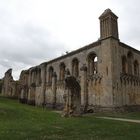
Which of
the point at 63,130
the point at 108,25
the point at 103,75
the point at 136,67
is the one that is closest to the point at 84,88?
the point at 103,75

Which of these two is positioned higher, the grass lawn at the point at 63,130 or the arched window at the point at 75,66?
the arched window at the point at 75,66

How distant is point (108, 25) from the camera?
22172 millimetres

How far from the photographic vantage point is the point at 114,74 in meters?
21.0

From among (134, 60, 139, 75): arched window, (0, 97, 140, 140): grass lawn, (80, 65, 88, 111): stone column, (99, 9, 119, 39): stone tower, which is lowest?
(0, 97, 140, 140): grass lawn

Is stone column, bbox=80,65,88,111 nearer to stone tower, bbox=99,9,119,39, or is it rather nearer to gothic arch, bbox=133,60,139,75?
stone tower, bbox=99,9,119,39

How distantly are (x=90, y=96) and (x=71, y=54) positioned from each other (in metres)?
6.93

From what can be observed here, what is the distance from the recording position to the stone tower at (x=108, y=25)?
21922 millimetres

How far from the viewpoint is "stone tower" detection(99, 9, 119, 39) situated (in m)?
21.9

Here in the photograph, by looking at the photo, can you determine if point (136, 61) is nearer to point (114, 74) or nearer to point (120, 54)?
point (120, 54)

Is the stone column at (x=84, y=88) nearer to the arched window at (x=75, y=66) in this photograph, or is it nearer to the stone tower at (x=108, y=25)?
the arched window at (x=75, y=66)

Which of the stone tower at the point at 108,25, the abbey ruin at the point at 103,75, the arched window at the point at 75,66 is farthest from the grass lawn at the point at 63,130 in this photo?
the arched window at the point at 75,66

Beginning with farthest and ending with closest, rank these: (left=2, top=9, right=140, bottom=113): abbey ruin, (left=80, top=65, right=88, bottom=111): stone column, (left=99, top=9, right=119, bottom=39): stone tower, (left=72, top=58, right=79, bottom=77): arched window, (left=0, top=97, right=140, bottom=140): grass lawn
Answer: (left=72, top=58, right=79, bottom=77): arched window → (left=80, top=65, right=88, bottom=111): stone column → (left=99, top=9, right=119, bottom=39): stone tower → (left=2, top=9, right=140, bottom=113): abbey ruin → (left=0, top=97, right=140, bottom=140): grass lawn

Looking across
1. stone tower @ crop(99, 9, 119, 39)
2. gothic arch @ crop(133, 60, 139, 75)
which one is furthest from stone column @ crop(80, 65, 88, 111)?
gothic arch @ crop(133, 60, 139, 75)

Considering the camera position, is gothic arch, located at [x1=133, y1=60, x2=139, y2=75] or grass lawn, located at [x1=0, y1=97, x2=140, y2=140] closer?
grass lawn, located at [x1=0, y1=97, x2=140, y2=140]
